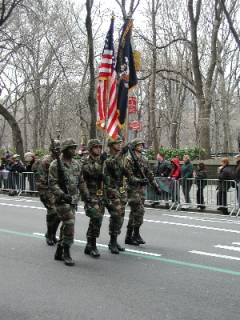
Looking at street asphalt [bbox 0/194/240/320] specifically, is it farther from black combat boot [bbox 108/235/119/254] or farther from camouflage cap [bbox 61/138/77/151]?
camouflage cap [bbox 61/138/77/151]

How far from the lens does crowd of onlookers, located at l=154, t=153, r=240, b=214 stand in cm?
1422

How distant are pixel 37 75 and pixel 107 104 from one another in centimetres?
2650

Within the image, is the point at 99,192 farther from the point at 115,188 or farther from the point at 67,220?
the point at 67,220

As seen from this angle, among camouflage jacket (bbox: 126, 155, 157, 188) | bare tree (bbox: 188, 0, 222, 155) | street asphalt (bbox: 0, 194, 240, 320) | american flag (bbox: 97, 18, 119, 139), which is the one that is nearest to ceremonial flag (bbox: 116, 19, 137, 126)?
american flag (bbox: 97, 18, 119, 139)

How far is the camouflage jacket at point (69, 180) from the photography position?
7.33m

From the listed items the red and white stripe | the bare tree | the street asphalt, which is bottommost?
the street asphalt

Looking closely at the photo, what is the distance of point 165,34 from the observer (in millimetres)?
39000

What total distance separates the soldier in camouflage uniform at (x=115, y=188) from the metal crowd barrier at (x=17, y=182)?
36.7 ft

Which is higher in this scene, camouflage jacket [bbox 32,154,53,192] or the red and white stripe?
the red and white stripe

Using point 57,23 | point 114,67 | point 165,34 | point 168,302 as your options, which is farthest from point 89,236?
point 165,34

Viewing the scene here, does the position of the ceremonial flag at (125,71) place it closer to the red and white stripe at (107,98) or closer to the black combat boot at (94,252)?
the red and white stripe at (107,98)

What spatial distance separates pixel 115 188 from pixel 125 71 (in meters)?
8.12

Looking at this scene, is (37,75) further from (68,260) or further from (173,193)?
(68,260)

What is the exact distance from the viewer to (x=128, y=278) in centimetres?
668
